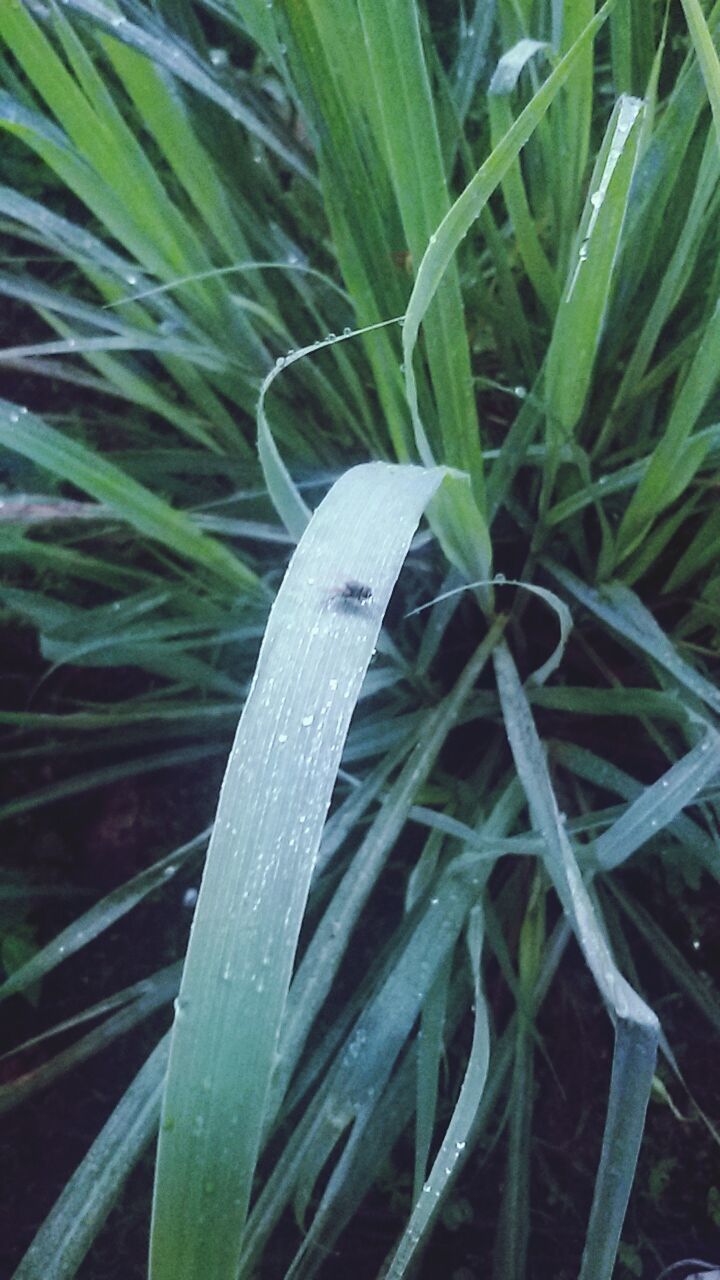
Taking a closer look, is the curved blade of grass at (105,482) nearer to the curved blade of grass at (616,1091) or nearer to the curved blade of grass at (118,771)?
the curved blade of grass at (118,771)

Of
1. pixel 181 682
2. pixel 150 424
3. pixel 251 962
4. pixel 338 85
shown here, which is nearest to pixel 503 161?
pixel 338 85

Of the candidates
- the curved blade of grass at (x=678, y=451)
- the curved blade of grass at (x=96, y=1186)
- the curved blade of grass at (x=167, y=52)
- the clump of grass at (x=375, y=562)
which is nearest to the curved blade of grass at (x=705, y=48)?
the clump of grass at (x=375, y=562)

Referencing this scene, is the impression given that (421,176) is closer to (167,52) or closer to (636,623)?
(167,52)

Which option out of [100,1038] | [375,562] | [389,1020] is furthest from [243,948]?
[100,1038]

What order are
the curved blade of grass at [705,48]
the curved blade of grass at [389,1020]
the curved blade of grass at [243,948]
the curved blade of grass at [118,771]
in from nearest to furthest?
the curved blade of grass at [243,948], the curved blade of grass at [705,48], the curved blade of grass at [389,1020], the curved blade of grass at [118,771]

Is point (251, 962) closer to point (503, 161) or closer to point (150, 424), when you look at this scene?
point (503, 161)

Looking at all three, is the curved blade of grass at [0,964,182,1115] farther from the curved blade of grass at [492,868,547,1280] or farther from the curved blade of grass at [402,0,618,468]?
the curved blade of grass at [402,0,618,468]
